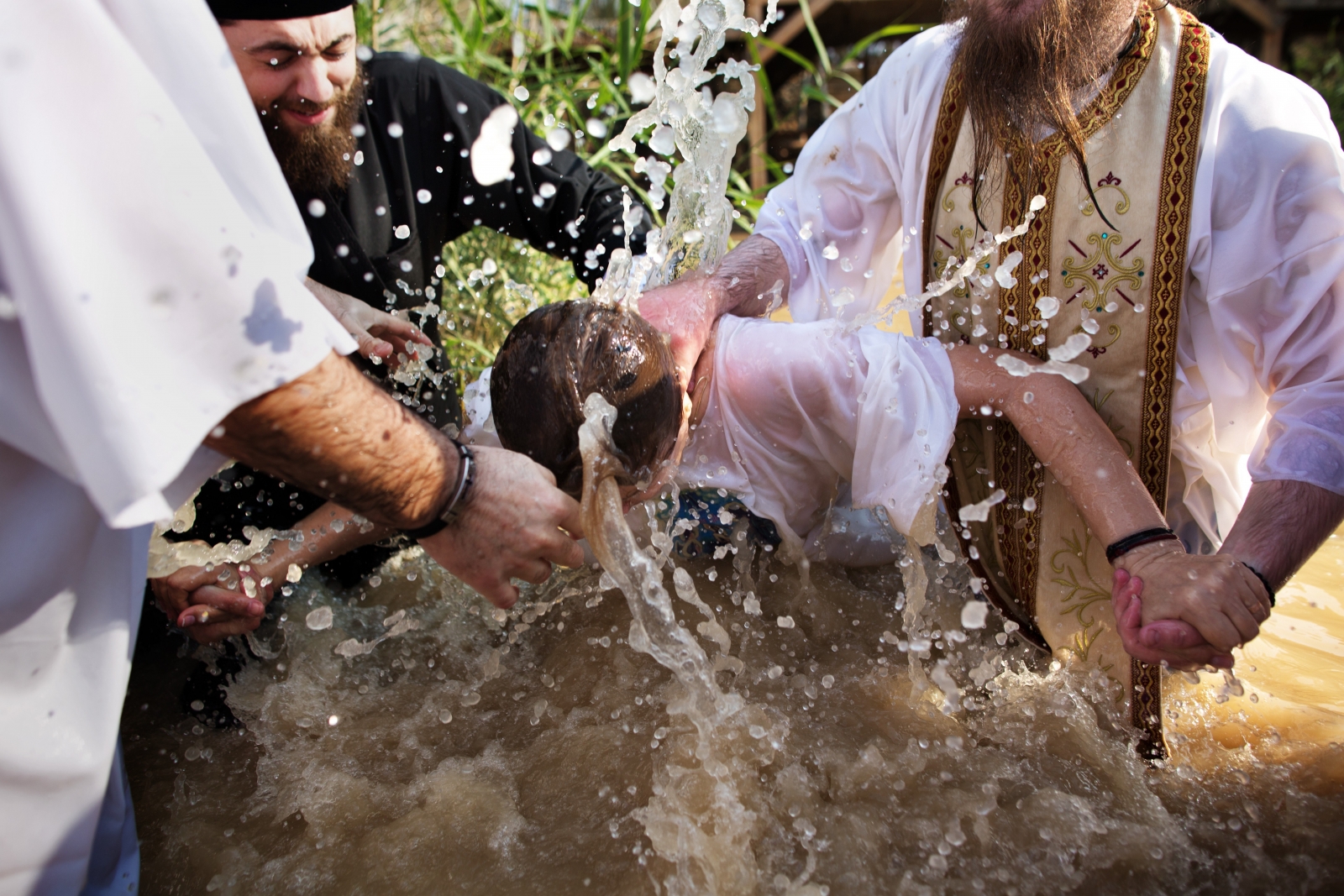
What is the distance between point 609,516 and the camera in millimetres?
1686

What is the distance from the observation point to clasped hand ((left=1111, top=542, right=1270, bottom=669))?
5.08 feet

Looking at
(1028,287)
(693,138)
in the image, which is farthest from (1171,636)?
(693,138)

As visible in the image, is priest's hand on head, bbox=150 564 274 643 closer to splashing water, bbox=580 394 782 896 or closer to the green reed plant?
splashing water, bbox=580 394 782 896

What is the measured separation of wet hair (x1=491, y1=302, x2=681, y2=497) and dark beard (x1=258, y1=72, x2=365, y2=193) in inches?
49.6

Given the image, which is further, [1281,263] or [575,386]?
[1281,263]

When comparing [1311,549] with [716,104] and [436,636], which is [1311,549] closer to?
[716,104]

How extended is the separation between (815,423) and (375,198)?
1640 mm

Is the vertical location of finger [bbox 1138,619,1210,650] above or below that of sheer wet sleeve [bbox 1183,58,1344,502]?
below

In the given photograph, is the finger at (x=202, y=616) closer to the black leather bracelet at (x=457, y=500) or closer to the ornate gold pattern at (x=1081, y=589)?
the black leather bracelet at (x=457, y=500)

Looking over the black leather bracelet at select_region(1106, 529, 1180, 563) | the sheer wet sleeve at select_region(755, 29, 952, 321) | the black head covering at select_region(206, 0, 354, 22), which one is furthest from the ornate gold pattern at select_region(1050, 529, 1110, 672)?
the black head covering at select_region(206, 0, 354, 22)

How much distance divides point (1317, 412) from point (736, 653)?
1.35 meters

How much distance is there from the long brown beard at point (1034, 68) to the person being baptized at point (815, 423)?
493 mm

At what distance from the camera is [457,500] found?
1.40m

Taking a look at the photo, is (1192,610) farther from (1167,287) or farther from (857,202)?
(857,202)
